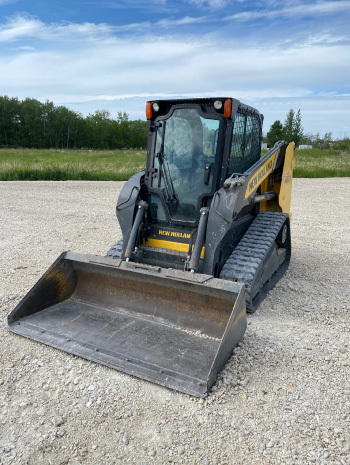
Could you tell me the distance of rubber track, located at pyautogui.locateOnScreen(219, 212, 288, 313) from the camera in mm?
4395

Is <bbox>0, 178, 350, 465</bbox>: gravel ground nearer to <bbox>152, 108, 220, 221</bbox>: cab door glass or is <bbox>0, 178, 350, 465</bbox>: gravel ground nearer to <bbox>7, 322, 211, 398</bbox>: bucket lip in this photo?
<bbox>7, 322, 211, 398</bbox>: bucket lip

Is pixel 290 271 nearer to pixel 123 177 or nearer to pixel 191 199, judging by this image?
pixel 191 199

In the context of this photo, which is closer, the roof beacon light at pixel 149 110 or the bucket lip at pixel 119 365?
the bucket lip at pixel 119 365

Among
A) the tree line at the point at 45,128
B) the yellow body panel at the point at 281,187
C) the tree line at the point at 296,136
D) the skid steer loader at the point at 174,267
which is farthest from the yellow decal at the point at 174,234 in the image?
the tree line at the point at 45,128

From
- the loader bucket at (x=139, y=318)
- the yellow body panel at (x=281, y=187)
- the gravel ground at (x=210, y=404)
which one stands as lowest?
the gravel ground at (x=210, y=404)

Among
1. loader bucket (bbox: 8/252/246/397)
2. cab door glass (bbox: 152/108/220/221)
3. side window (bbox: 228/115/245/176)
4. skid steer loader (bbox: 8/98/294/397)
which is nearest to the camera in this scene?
loader bucket (bbox: 8/252/246/397)

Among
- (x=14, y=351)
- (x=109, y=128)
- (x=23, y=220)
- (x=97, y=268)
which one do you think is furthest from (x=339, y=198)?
(x=109, y=128)

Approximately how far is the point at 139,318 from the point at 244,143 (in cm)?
241

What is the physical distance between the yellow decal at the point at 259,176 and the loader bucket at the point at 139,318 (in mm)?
1355

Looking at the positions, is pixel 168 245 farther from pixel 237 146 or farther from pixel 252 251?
pixel 237 146

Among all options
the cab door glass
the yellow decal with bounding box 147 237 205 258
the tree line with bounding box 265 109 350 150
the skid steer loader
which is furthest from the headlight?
the tree line with bounding box 265 109 350 150

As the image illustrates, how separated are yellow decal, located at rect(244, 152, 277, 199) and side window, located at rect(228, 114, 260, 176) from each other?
0.21 m

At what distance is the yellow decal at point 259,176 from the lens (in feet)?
15.6

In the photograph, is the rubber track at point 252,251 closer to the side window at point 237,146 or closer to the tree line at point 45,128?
the side window at point 237,146
